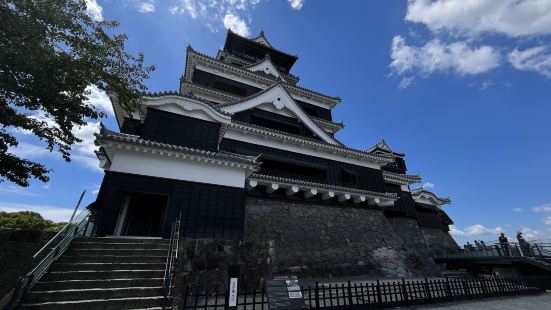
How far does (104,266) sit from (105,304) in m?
1.28

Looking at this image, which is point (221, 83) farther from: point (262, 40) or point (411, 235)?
point (411, 235)

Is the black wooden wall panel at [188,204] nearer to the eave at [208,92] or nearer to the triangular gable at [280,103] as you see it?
the triangular gable at [280,103]

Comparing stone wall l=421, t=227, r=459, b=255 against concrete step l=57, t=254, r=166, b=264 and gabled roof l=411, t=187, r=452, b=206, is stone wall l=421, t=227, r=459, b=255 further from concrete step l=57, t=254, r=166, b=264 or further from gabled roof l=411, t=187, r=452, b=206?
concrete step l=57, t=254, r=166, b=264

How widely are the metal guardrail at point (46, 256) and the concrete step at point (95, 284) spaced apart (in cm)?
24

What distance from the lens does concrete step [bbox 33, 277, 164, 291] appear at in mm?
5348

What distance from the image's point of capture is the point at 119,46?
7.90 m

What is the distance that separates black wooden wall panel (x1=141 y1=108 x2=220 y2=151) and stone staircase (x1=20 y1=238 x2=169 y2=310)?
197 inches

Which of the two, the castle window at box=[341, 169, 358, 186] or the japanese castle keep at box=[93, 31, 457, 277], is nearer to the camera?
the japanese castle keep at box=[93, 31, 457, 277]

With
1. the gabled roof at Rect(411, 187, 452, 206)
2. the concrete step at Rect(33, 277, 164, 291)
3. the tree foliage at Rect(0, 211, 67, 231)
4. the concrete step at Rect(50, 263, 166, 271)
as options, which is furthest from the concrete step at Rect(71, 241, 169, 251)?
the gabled roof at Rect(411, 187, 452, 206)

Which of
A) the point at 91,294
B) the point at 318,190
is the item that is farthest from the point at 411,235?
the point at 91,294

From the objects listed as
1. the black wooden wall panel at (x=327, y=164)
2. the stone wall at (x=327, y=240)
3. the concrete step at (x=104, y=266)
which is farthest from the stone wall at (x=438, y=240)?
the concrete step at (x=104, y=266)

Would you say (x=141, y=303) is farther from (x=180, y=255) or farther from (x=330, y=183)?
(x=330, y=183)

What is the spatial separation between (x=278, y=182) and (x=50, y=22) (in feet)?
33.5

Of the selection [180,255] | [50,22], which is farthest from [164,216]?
[50,22]
